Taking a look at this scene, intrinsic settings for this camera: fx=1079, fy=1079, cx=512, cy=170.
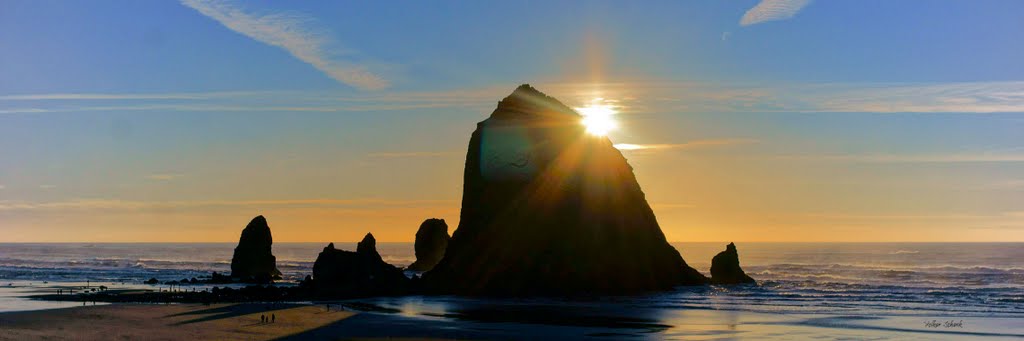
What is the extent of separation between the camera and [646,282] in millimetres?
92062

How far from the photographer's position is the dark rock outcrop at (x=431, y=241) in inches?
6870

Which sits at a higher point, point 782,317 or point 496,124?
point 496,124

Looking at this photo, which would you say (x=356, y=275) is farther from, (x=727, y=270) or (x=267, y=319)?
(x=727, y=270)

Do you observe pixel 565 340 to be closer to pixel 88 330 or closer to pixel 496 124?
pixel 88 330

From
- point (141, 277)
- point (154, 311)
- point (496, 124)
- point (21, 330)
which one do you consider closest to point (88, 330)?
point (21, 330)

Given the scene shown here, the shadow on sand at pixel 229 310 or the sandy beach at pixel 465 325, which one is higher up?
the shadow on sand at pixel 229 310

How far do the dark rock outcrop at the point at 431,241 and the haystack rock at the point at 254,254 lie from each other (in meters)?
33.5

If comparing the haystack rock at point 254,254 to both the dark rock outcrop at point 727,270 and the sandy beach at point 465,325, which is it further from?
the sandy beach at point 465,325

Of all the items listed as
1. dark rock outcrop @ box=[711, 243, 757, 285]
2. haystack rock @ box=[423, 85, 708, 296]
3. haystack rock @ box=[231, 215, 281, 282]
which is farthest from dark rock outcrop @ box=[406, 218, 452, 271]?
haystack rock @ box=[423, 85, 708, 296]

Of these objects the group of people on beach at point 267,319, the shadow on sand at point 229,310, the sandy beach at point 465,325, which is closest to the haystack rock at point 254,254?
the shadow on sand at point 229,310

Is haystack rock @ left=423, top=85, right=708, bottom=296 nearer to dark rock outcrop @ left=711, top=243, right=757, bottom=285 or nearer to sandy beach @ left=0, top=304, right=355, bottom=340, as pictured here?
dark rock outcrop @ left=711, top=243, right=757, bottom=285

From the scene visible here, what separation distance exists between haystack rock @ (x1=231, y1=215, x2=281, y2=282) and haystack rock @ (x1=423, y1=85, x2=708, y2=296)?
5391 centimetres

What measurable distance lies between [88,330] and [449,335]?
19.0 meters

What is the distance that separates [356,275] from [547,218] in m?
17.4
